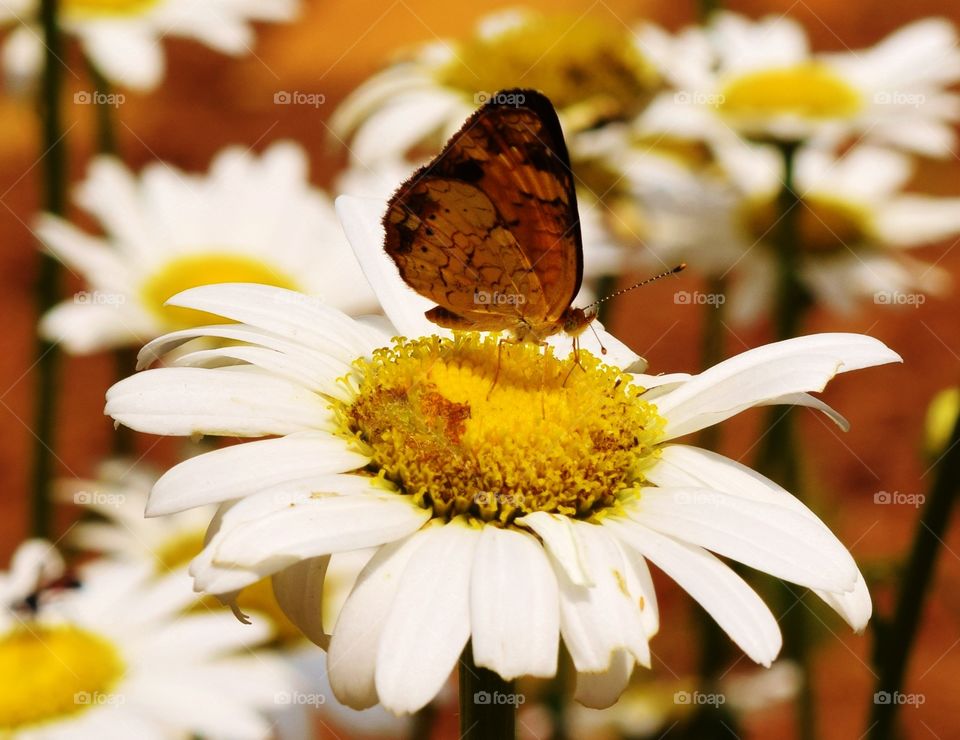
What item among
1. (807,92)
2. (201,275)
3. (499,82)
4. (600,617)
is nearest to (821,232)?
(807,92)

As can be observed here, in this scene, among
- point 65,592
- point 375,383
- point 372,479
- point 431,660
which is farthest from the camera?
point 65,592

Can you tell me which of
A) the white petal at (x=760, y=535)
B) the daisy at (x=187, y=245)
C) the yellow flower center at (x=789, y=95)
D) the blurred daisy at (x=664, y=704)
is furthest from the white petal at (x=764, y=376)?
the yellow flower center at (x=789, y=95)

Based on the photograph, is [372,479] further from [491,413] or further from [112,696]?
[112,696]

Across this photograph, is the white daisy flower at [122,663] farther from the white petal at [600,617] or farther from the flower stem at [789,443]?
the flower stem at [789,443]

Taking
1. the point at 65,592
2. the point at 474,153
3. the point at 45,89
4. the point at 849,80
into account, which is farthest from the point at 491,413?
the point at 849,80

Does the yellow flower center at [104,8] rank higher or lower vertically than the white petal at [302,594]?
higher

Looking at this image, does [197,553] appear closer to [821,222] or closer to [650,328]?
[821,222]
